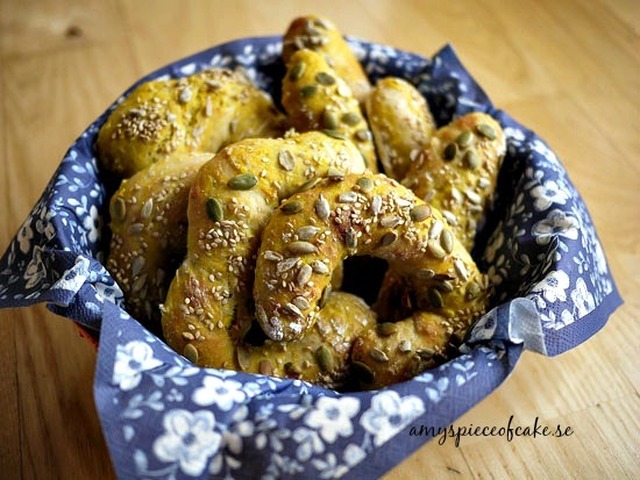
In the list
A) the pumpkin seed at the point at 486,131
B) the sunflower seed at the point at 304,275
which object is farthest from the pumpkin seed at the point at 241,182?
the pumpkin seed at the point at 486,131

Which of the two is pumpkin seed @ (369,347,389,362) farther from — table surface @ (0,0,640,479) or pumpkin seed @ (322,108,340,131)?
pumpkin seed @ (322,108,340,131)

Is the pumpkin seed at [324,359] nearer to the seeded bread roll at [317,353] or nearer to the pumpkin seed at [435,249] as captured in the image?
the seeded bread roll at [317,353]

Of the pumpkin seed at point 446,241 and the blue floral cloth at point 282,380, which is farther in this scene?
the pumpkin seed at point 446,241

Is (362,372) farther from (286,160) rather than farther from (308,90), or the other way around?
(308,90)

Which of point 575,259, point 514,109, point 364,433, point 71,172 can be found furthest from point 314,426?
point 514,109

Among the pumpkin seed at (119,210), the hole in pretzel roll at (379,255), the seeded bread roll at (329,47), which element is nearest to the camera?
the hole in pretzel roll at (379,255)

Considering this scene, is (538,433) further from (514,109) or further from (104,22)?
(104,22)

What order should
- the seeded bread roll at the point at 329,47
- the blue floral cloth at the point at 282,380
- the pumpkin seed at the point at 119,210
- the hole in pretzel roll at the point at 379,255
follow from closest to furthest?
the blue floral cloth at the point at 282,380, the hole in pretzel roll at the point at 379,255, the pumpkin seed at the point at 119,210, the seeded bread roll at the point at 329,47

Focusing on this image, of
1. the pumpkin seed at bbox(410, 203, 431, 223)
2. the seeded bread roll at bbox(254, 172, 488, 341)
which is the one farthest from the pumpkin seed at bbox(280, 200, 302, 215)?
the pumpkin seed at bbox(410, 203, 431, 223)
